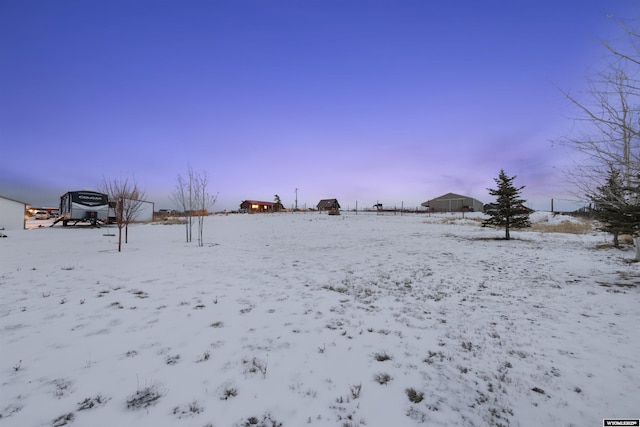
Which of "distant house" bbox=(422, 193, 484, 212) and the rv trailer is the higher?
"distant house" bbox=(422, 193, 484, 212)

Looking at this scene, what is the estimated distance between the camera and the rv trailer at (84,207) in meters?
25.0

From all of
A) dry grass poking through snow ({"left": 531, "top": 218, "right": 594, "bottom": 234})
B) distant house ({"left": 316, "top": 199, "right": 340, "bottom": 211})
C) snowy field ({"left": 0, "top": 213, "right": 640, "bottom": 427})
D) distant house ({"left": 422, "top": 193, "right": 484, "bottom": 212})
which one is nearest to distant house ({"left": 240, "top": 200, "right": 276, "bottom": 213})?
distant house ({"left": 316, "top": 199, "right": 340, "bottom": 211})

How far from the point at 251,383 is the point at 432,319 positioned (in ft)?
11.5

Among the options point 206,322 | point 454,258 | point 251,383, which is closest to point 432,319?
point 251,383

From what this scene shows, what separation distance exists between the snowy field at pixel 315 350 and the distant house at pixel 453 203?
58309mm

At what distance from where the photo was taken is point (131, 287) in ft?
21.4

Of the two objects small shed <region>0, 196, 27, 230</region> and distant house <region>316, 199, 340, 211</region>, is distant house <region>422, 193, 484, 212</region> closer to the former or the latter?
distant house <region>316, 199, 340, 211</region>

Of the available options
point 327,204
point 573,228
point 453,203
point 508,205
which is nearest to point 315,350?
point 508,205

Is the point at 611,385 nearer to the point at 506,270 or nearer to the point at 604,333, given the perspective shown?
the point at 604,333

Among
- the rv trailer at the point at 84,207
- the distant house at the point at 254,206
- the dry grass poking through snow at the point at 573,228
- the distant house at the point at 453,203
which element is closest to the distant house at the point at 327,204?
the distant house at the point at 254,206

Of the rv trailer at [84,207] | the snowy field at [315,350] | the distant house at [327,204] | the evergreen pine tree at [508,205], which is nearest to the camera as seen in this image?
the snowy field at [315,350]

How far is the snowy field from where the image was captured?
265 cm

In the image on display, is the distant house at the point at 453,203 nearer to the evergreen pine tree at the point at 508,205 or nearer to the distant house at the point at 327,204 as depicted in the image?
the distant house at the point at 327,204

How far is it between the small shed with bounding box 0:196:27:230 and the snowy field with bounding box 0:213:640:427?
1027 inches
